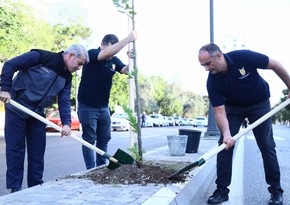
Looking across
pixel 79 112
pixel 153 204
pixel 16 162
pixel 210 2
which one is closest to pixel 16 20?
pixel 210 2

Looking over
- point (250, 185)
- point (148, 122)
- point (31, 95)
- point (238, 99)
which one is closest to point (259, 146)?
point (238, 99)

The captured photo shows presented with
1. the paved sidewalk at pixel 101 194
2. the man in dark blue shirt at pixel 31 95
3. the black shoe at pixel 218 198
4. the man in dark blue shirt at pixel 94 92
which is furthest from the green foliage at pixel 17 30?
the black shoe at pixel 218 198

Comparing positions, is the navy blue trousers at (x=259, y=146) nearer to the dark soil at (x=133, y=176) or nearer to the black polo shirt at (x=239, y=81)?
the black polo shirt at (x=239, y=81)

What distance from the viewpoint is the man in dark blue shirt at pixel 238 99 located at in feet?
15.0

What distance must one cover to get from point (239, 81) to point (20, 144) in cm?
257

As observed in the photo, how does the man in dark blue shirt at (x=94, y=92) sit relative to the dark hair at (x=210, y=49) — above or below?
below

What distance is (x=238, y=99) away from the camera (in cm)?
473

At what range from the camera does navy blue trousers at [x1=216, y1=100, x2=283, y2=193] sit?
471 cm

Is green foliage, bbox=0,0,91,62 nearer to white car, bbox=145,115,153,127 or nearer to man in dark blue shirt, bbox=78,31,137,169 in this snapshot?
man in dark blue shirt, bbox=78,31,137,169

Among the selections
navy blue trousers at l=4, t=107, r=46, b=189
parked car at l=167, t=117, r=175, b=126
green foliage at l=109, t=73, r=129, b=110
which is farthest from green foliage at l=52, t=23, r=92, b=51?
navy blue trousers at l=4, t=107, r=46, b=189

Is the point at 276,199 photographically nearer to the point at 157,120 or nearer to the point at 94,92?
the point at 94,92

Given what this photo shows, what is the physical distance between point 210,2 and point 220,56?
12.5 m

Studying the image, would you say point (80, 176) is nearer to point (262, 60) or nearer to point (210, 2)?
point (262, 60)

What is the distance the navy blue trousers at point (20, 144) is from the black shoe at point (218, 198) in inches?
80.7
